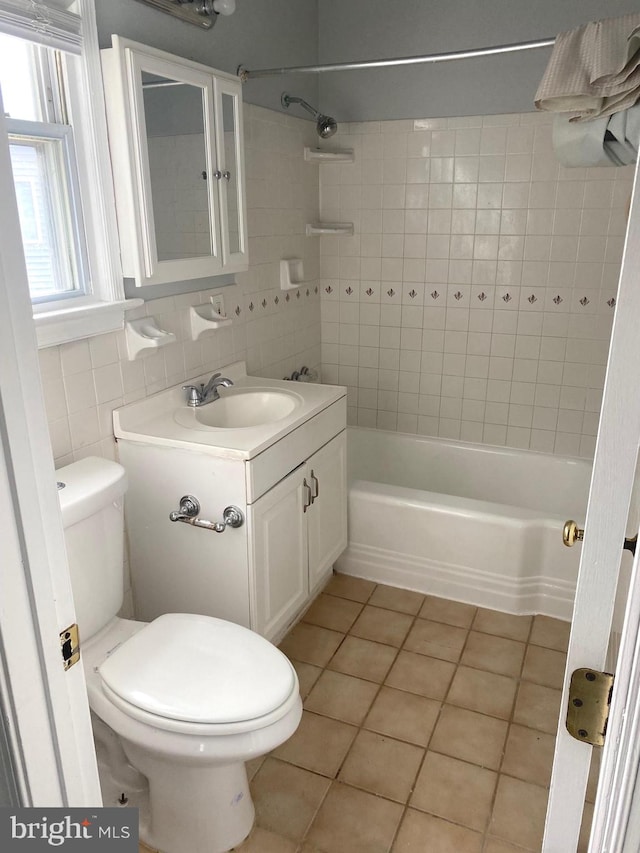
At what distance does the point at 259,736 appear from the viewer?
1.43 meters

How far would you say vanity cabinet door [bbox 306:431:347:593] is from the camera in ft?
7.68

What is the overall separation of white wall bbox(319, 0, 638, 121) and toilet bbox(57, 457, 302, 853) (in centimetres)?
214

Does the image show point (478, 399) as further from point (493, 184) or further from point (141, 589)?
point (141, 589)

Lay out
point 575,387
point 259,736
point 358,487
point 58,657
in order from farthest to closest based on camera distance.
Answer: point 575,387, point 358,487, point 259,736, point 58,657

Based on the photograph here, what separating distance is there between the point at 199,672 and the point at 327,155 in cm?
228

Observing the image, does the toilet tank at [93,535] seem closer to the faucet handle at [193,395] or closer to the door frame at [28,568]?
the faucet handle at [193,395]


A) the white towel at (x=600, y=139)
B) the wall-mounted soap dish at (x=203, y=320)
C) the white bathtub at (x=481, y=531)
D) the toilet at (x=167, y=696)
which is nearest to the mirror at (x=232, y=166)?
the wall-mounted soap dish at (x=203, y=320)

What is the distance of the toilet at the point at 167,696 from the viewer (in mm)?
1431

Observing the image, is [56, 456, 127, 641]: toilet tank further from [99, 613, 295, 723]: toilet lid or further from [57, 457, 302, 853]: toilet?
[99, 613, 295, 723]: toilet lid

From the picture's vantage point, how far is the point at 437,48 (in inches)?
110

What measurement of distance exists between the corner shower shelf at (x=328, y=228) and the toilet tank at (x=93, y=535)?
1710 mm

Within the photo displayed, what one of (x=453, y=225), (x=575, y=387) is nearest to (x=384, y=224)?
(x=453, y=225)

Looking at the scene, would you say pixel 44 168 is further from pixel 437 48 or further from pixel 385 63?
pixel 437 48

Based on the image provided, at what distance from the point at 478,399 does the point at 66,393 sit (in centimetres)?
200
